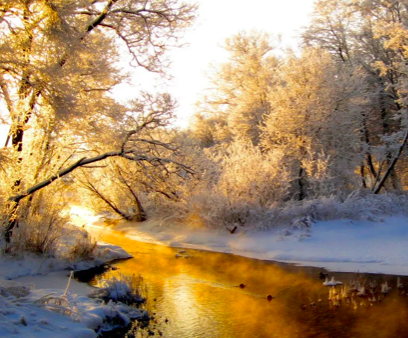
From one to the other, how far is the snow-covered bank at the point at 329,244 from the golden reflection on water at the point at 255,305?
1.00 m

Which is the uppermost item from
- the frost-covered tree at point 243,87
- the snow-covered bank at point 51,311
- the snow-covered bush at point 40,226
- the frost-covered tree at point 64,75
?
the frost-covered tree at point 243,87

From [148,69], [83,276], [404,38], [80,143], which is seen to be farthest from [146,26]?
[404,38]

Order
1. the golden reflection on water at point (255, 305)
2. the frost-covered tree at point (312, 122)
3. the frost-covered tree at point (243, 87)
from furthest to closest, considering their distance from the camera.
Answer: the frost-covered tree at point (243, 87) → the frost-covered tree at point (312, 122) → the golden reflection on water at point (255, 305)

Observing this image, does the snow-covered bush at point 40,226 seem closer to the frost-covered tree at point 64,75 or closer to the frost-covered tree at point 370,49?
the frost-covered tree at point 64,75

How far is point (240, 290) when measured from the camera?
32.1ft

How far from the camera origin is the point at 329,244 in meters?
13.4

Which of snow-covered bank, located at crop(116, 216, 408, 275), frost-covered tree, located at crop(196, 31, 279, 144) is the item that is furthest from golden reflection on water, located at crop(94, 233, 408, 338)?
frost-covered tree, located at crop(196, 31, 279, 144)

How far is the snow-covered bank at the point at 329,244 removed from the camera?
11.9 m

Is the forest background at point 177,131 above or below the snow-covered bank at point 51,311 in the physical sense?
above

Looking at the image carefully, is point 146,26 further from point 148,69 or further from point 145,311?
point 145,311

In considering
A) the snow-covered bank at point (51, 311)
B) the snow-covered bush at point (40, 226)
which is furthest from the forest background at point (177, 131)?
the snow-covered bank at point (51, 311)

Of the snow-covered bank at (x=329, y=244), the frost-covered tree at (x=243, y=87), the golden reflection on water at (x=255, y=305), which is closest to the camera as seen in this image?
the golden reflection on water at (x=255, y=305)

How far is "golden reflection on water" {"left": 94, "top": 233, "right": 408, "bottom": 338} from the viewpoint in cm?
725

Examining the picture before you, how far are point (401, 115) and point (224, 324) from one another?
1672 centimetres
